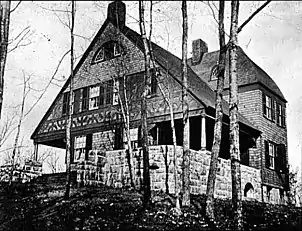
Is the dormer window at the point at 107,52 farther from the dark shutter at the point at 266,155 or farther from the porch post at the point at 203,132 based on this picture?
the dark shutter at the point at 266,155

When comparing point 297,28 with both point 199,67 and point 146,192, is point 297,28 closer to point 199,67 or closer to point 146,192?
point 146,192

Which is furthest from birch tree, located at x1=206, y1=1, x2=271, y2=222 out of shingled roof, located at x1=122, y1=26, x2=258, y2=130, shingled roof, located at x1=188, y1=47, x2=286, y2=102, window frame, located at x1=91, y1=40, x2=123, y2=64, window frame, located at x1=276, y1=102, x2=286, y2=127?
window frame, located at x1=276, y1=102, x2=286, y2=127

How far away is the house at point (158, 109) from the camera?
70.1 feet

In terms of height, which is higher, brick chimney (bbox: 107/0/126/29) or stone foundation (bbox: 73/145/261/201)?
brick chimney (bbox: 107/0/126/29)

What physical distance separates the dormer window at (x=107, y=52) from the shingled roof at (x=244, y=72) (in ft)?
20.0

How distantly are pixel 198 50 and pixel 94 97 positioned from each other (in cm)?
841

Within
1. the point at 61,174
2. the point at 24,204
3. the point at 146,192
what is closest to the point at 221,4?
the point at 146,192

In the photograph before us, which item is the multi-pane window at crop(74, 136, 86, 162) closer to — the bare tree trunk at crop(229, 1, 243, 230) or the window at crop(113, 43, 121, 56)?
the window at crop(113, 43, 121, 56)

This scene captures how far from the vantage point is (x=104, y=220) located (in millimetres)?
11516

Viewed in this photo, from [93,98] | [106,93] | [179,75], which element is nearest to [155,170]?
[179,75]

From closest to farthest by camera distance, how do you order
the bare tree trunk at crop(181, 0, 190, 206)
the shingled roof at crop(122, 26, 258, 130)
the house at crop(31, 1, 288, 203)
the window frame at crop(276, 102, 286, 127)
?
1. the bare tree trunk at crop(181, 0, 190, 206)
2. the shingled roof at crop(122, 26, 258, 130)
3. the house at crop(31, 1, 288, 203)
4. the window frame at crop(276, 102, 286, 127)

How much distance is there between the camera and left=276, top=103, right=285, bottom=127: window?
1040 inches

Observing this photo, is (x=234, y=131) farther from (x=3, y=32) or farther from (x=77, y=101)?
(x=77, y=101)

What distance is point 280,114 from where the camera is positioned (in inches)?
1053
